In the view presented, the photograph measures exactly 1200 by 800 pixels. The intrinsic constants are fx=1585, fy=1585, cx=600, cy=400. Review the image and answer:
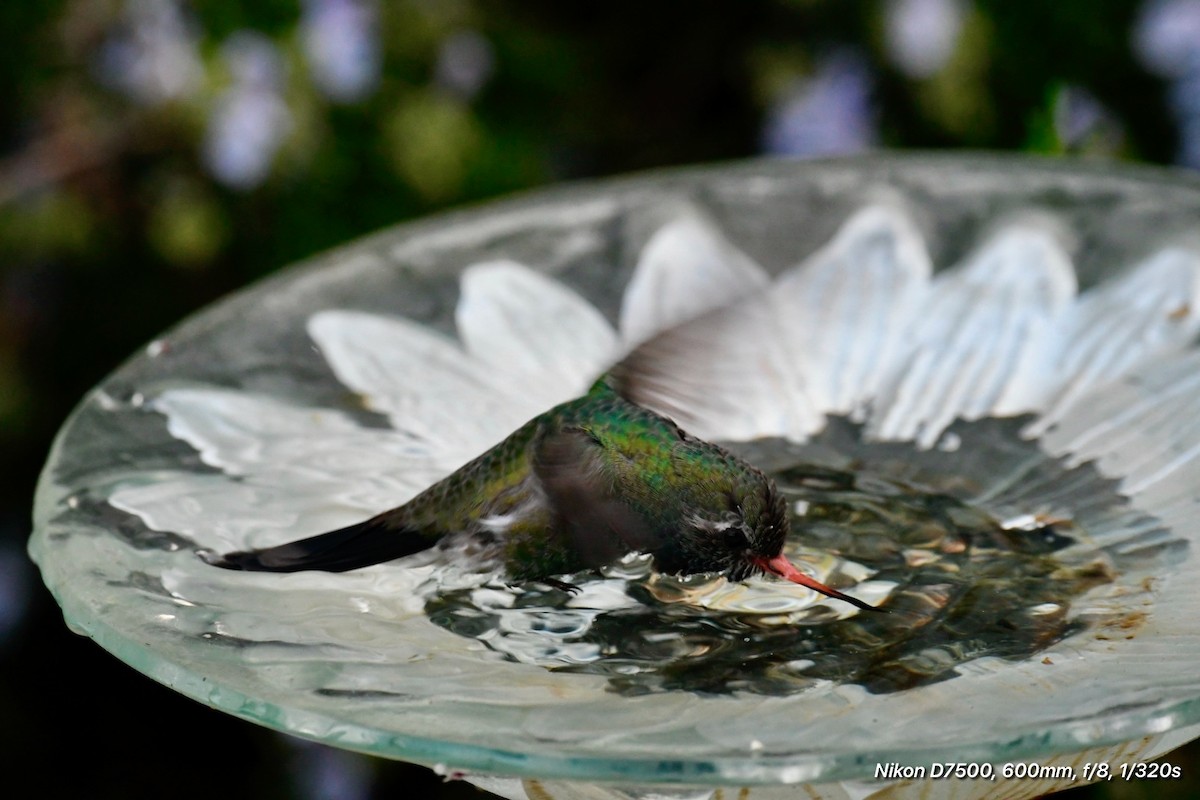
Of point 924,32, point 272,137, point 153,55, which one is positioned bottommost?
point 272,137

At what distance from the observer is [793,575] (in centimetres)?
121

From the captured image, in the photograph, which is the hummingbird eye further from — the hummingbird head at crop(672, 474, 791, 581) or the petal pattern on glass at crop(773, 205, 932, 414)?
the petal pattern on glass at crop(773, 205, 932, 414)


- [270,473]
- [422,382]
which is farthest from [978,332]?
[270,473]

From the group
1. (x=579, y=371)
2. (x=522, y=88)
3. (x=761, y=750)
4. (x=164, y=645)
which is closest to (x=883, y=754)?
(x=761, y=750)

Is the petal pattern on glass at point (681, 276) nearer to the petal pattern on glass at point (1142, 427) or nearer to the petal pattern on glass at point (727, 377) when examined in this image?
the petal pattern on glass at point (727, 377)

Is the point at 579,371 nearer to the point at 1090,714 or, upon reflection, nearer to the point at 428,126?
the point at 1090,714

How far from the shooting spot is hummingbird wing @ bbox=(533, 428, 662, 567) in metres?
1.27

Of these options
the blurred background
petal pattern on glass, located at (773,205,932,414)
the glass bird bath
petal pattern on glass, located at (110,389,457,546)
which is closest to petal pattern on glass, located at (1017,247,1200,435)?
the glass bird bath

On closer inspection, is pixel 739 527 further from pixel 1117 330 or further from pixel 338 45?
pixel 338 45

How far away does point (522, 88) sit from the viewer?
3248 mm

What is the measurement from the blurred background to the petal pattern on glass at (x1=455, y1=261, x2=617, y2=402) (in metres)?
1.14

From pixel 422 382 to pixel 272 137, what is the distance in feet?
4.27

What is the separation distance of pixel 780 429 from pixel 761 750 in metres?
0.76

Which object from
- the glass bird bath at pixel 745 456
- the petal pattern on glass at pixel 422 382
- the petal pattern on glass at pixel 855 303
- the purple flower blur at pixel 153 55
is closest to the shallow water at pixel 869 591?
the glass bird bath at pixel 745 456
